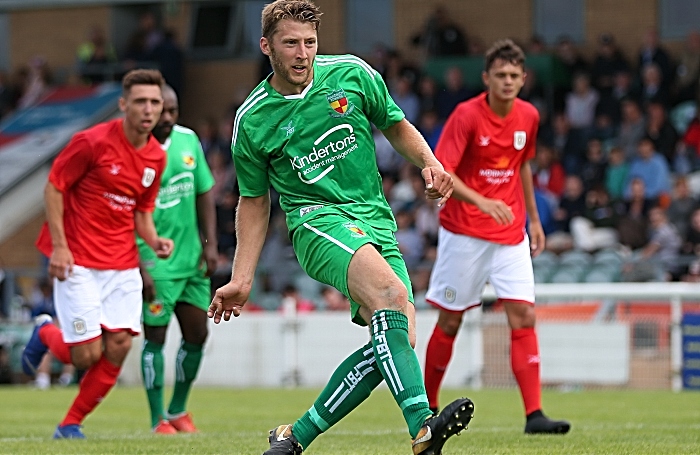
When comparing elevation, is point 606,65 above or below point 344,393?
above

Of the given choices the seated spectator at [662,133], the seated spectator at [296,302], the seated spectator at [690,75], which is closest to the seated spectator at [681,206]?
the seated spectator at [662,133]

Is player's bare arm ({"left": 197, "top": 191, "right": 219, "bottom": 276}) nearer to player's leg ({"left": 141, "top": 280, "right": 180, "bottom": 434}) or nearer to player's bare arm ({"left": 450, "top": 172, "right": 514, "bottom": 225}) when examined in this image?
player's leg ({"left": 141, "top": 280, "right": 180, "bottom": 434})

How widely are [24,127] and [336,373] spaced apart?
21.0 metres

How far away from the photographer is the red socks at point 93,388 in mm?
9117

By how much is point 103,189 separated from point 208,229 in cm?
121

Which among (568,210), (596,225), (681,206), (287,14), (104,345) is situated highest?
(287,14)

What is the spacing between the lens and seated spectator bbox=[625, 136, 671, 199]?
59.2ft

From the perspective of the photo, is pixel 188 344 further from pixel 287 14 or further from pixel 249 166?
pixel 287 14

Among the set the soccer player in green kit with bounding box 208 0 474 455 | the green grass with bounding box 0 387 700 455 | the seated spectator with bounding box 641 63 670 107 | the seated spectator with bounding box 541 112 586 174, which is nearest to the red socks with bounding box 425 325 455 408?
the green grass with bounding box 0 387 700 455

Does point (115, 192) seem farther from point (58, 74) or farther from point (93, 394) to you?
point (58, 74)

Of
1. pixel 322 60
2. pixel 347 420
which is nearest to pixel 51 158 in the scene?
pixel 347 420

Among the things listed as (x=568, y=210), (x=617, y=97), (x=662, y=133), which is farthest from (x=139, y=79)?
(x=617, y=97)

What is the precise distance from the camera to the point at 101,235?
9.20 metres

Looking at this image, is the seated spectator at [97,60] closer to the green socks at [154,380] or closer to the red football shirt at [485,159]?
the green socks at [154,380]
